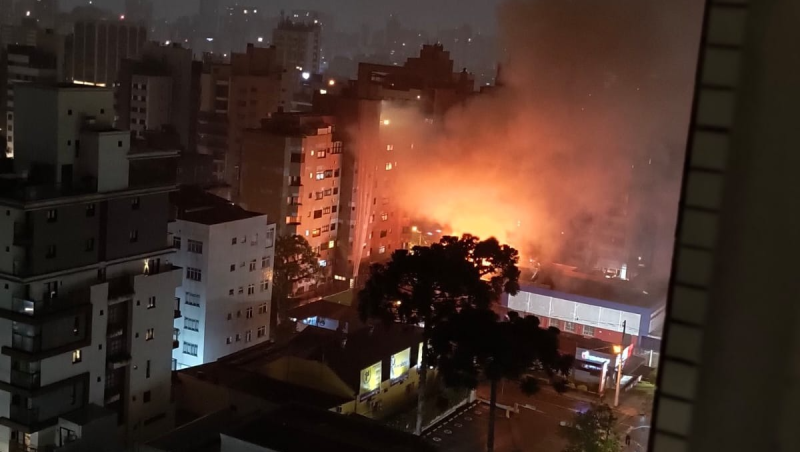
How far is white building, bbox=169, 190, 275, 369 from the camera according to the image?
592 centimetres

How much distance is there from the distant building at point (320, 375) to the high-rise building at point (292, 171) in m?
2.65

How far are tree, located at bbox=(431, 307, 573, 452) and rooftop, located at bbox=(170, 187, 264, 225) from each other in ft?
7.24

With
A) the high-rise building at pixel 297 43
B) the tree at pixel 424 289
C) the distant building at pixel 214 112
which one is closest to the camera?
the tree at pixel 424 289

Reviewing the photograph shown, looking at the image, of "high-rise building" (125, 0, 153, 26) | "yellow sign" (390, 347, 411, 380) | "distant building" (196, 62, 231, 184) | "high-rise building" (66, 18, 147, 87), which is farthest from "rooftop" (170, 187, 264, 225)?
→ "high-rise building" (125, 0, 153, 26)

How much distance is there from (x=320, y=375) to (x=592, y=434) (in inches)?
67.0

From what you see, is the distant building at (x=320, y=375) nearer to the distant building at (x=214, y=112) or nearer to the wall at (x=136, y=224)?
the wall at (x=136, y=224)

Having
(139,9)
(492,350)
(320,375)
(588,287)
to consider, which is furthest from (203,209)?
(139,9)

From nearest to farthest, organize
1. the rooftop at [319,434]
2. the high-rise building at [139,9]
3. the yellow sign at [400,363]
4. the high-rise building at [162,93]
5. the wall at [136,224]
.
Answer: the rooftop at [319,434]
the wall at [136,224]
the yellow sign at [400,363]
the high-rise building at [162,93]
the high-rise building at [139,9]

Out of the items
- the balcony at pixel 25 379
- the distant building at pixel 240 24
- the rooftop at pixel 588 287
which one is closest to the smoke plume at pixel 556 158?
the rooftop at pixel 588 287

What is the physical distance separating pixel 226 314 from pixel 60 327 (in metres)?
2.10

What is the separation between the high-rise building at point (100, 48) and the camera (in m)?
13.8

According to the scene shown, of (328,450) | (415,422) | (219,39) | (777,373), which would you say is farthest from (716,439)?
(219,39)

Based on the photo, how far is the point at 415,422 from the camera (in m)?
5.38

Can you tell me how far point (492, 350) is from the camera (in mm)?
4391
